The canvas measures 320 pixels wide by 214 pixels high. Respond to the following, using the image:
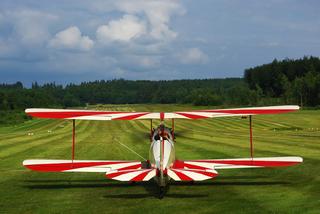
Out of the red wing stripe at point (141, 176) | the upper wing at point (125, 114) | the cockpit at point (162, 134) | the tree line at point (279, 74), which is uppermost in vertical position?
the tree line at point (279, 74)

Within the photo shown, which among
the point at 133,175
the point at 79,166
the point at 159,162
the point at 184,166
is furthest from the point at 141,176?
the point at 79,166

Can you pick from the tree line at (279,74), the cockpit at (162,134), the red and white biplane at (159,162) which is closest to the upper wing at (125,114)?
the red and white biplane at (159,162)

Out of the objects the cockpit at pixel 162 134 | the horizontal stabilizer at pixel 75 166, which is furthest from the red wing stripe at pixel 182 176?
the horizontal stabilizer at pixel 75 166

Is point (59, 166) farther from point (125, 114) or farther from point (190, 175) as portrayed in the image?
point (190, 175)

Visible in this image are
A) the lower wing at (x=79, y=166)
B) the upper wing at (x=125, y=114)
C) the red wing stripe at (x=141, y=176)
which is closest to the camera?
the red wing stripe at (x=141, y=176)

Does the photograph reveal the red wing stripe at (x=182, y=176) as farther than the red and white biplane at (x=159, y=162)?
No

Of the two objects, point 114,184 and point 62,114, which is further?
point 114,184

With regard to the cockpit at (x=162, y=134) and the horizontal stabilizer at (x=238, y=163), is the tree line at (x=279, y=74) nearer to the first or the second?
the horizontal stabilizer at (x=238, y=163)

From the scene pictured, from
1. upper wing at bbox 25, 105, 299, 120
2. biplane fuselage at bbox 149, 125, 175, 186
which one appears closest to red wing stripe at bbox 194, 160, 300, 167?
upper wing at bbox 25, 105, 299, 120

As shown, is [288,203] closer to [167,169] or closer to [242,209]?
[242,209]

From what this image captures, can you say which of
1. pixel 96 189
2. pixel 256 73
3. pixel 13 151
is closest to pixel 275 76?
pixel 256 73

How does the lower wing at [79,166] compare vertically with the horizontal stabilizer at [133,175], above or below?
below

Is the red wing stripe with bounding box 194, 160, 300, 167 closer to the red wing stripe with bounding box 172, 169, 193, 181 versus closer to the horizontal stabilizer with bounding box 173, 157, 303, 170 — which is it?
the horizontal stabilizer with bounding box 173, 157, 303, 170

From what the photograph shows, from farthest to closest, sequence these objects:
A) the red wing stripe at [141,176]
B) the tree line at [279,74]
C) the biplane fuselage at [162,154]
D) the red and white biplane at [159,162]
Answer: the tree line at [279,74] < the biplane fuselage at [162,154] < the red and white biplane at [159,162] < the red wing stripe at [141,176]
